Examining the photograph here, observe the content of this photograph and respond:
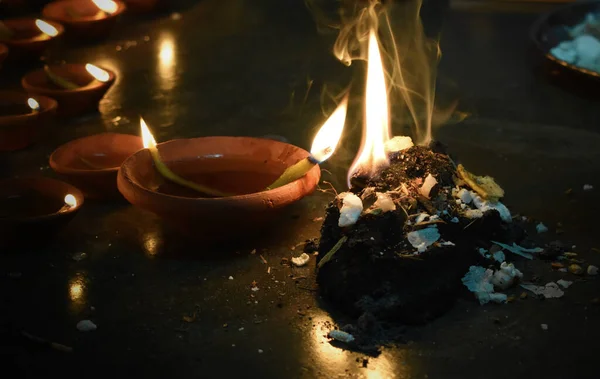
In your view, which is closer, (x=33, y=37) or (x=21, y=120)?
(x=21, y=120)

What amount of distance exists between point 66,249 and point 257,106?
8.36 ft

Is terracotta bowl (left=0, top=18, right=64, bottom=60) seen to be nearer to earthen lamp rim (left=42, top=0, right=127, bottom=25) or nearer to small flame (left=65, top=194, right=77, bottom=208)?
earthen lamp rim (left=42, top=0, right=127, bottom=25)

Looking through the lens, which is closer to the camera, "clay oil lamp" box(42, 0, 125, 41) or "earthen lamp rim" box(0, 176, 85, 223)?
"earthen lamp rim" box(0, 176, 85, 223)

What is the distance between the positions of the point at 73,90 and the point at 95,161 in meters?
1.14

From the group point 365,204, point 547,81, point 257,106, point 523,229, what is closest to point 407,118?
point 257,106

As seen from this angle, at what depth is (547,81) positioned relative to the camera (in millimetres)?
6965

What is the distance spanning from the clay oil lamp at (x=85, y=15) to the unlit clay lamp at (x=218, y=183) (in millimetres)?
3571

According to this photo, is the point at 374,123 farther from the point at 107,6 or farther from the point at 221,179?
the point at 107,6

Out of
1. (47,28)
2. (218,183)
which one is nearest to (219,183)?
(218,183)

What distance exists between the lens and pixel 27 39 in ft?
22.9

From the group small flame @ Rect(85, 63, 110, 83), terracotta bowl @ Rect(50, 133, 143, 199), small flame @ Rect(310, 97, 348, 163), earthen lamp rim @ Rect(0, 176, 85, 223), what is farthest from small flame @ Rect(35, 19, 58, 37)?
small flame @ Rect(310, 97, 348, 163)

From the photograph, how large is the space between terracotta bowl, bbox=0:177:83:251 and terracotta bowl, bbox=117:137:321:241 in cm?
33

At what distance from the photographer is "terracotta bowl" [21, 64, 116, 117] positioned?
228 inches

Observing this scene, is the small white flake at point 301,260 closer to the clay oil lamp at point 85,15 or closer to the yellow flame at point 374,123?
the yellow flame at point 374,123
